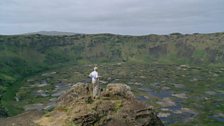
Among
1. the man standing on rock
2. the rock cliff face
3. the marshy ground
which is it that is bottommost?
the marshy ground

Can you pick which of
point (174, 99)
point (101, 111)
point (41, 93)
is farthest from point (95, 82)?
point (41, 93)

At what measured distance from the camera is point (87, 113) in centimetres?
4541

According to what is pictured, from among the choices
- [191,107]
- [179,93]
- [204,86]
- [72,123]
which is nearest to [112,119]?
[72,123]

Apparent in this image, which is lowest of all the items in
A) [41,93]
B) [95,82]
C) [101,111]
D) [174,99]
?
[41,93]

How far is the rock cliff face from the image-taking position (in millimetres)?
45344

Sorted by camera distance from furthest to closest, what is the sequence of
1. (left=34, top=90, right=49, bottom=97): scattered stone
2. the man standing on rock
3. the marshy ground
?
(left=34, top=90, right=49, bottom=97): scattered stone → the marshy ground → the man standing on rock

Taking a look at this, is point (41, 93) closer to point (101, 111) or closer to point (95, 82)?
point (95, 82)

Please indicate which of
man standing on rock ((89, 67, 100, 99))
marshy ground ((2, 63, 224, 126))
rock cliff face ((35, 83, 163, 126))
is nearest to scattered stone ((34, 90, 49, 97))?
marshy ground ((2, 63, 224, 126))

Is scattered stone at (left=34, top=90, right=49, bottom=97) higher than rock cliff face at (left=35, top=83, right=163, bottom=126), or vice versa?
rock cliff face at (left=35, top=83, right=163, bottom=126)

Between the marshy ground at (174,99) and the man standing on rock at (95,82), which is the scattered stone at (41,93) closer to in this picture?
the marshy ground at (174,99)

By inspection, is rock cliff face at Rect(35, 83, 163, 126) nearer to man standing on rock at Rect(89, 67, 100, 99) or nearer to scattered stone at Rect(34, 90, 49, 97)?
man standing on rock at Rect(89, 67, 100, 99)

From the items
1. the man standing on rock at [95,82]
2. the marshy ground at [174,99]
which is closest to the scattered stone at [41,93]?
the marshy ground at [174,99]

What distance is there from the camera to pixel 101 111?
4669cm

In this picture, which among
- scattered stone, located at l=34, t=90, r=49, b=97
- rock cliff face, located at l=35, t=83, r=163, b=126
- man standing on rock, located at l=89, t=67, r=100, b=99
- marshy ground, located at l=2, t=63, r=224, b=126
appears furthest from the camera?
scattered stone, located at l=34, t=90, r=49, b=97
